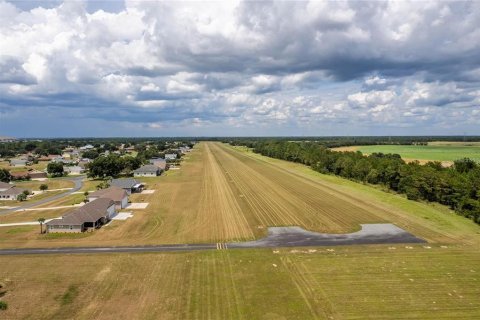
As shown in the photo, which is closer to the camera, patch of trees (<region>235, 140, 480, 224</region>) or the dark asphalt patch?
the dark asphalt patch

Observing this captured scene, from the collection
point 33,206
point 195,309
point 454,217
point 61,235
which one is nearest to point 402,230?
point 454,217

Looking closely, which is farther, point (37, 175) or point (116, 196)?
point (37, 175)

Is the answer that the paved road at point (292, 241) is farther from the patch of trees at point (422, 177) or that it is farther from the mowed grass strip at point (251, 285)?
the patch of trees at point (422, 177)

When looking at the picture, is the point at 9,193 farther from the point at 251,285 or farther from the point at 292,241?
the point at 251,285

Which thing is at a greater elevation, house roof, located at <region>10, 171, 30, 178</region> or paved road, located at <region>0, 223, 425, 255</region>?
house roof, located at <region>10, 171, 30, 178</region>

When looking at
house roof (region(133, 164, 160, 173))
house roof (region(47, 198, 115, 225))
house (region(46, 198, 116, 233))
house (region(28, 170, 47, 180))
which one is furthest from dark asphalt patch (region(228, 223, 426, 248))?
house (region(28, 170, 47, 180))

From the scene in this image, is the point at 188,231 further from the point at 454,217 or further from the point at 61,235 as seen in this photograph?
the point at 454,217

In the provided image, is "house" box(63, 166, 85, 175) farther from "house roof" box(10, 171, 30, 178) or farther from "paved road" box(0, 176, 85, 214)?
"paved road" box(0, 176, 85, 214)

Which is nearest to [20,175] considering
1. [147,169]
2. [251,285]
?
[147,169]
